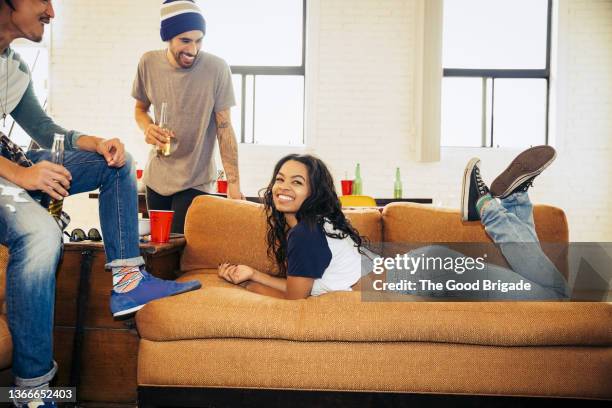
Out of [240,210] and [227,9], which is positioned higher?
[227,9]

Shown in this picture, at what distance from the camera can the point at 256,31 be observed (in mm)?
6004

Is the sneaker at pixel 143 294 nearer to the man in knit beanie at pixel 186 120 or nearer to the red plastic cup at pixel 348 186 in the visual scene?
the man in knit beanie at pixel 186 120

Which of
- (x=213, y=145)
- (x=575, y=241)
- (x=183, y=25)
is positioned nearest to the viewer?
(x=183, y=25)

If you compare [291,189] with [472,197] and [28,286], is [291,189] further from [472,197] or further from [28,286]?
[28,286]

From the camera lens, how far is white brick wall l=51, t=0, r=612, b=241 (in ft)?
18.9

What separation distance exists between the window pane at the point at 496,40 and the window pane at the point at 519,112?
→ 0.67 ft

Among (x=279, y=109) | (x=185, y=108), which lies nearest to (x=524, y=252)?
(x=185, y=108)

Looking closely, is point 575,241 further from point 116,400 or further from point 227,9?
point 116,400

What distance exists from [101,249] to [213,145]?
2.82 feet

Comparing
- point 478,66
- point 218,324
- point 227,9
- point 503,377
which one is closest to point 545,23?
point 478,66

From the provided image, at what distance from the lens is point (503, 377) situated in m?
1.91

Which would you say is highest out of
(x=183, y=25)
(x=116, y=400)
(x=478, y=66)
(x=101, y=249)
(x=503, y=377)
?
(x=478, y=66)

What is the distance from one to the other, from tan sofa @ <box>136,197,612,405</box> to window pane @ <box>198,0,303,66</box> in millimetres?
4477

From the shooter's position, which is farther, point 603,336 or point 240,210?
point 240,210
